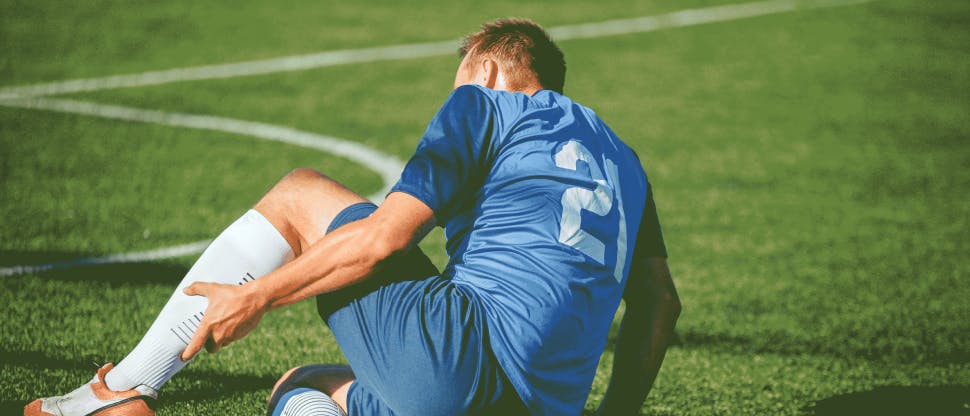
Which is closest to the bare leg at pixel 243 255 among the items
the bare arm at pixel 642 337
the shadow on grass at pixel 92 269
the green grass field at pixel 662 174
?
the green grass field at pixel 662 174

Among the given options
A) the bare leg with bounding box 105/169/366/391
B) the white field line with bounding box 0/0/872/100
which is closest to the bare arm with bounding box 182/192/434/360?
the bare leg with bounding box 105/169/366/391

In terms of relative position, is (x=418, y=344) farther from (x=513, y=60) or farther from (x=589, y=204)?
(x=513, y=60)

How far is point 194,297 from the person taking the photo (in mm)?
2486

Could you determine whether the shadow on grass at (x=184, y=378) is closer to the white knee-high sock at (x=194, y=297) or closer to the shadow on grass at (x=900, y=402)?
the white knee-high sock at (x=194, y=297)

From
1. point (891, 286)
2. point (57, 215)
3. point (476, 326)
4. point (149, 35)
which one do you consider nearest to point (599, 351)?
point (476, 326)

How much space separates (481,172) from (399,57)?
773 cm

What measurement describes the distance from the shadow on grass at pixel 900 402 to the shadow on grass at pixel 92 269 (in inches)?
111

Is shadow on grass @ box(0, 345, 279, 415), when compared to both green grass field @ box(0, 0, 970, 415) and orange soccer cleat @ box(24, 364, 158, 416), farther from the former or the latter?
orange soccer cleat @ box(24, 364, 158, 416)

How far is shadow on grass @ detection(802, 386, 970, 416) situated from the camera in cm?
358

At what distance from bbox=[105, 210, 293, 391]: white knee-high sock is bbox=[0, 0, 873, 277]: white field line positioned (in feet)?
7.37

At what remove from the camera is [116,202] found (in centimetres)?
547

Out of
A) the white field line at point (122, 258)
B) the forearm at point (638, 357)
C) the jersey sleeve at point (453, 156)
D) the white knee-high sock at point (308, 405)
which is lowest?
the white field line at point (122, 258)

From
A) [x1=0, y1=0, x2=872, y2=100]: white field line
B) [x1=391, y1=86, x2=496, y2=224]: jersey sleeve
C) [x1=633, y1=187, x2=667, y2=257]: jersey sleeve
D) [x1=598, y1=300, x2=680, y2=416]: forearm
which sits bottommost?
[x1=0, y1=0, x2=872, y2=100]: white field line

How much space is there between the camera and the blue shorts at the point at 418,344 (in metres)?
2.24
